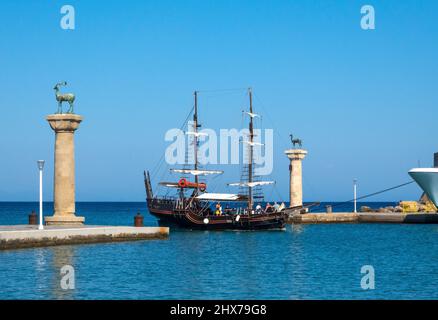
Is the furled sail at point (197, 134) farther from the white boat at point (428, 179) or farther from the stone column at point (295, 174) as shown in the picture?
the white boat at point (428, 179)

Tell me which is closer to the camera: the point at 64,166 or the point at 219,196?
the point at 64,166

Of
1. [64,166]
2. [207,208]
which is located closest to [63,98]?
[64,166]

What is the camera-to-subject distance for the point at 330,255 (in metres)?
43.5

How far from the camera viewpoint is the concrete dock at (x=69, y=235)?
128 ft

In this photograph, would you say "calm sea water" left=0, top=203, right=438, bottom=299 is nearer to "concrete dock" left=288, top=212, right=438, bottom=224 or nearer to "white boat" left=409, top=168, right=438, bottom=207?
Answer: "white boat" left=409, top=168, right=438, bottom=207

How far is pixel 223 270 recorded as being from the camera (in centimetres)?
3447

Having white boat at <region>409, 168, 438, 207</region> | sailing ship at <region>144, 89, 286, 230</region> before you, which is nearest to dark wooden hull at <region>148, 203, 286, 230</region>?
sailing ship at <region>144, 89, 286, 230</region>

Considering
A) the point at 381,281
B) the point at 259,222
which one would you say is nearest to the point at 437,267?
the point at 381,281

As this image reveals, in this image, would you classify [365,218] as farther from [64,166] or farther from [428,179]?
[64,166]

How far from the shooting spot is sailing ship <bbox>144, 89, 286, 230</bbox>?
67.4 m

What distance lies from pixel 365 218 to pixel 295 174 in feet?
34.1

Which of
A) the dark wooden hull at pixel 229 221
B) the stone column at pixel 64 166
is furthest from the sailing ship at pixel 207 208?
the stone column at pixel 64 166

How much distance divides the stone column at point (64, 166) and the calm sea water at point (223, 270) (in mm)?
5055

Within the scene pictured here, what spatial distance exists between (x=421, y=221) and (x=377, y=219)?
6.04m
